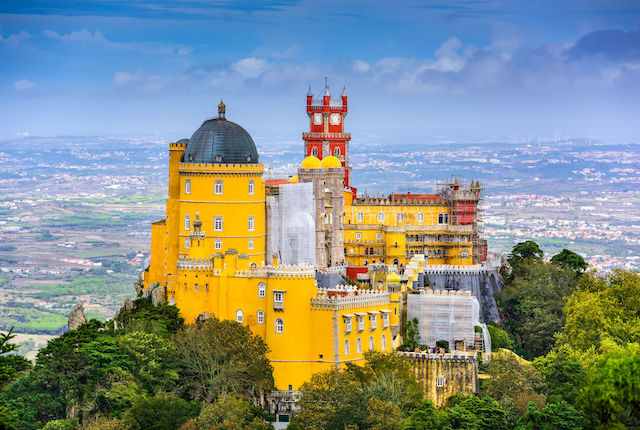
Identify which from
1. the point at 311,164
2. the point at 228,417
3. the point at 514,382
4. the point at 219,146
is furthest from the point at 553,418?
the point at 311,164

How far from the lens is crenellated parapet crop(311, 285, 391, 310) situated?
90188 mm

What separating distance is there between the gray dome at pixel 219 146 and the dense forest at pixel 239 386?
12625 mm

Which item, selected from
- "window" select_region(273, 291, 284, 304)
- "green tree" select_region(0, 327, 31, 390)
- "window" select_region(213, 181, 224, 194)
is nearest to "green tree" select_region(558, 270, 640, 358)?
"window" select_region(273, 291, 284, 304)

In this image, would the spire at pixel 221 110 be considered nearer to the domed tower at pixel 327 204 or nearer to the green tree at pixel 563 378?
the domed tower at pixel 327 204

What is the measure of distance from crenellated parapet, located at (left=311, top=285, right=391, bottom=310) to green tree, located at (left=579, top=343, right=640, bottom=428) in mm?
19351

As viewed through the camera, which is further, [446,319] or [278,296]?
[446,319]

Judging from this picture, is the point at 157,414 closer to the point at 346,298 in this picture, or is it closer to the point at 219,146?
the point at 346,298

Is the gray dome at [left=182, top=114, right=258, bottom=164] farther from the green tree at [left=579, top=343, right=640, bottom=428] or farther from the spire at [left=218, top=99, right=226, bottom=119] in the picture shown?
the green tree at [left=579, top=343, right=640, bottom=428]

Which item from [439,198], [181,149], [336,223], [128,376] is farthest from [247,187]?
[439,198]

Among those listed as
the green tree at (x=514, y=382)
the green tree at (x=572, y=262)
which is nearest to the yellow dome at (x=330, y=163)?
the green tree at (x=514, y=382)

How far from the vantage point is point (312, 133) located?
130625 millimetres

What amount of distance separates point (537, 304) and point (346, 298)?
98.2ft

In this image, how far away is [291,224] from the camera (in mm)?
104938

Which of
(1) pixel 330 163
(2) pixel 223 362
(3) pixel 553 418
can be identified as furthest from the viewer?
(1) pixel 330 163
